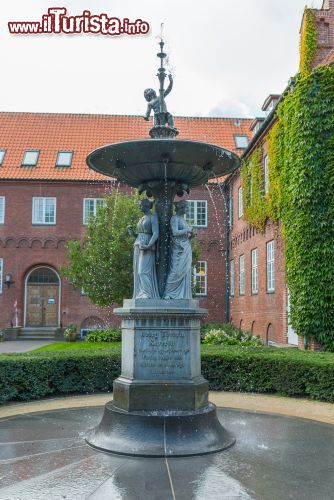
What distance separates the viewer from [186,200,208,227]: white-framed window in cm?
3045

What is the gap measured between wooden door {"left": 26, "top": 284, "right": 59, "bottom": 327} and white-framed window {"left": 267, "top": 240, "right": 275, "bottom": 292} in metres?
14.1

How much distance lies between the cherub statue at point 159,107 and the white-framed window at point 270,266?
515 inches

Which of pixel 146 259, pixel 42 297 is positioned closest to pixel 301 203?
pixel 146 259

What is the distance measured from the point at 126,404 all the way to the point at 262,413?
9.51ft

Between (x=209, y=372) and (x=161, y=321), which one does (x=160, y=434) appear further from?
(x=209, y=372)

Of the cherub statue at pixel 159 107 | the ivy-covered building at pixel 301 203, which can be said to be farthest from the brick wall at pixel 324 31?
the cherub statue at pixel 159 107

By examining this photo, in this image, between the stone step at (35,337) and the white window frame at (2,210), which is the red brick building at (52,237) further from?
the stone step at (35,337)

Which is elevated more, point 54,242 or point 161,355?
point 54,242

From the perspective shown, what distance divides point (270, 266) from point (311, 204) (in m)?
5.22

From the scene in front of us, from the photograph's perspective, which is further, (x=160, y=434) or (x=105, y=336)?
(x=105, y=336)

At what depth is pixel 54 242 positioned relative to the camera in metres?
30.2

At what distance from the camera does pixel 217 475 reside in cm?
551

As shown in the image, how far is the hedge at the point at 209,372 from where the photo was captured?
10836 mm

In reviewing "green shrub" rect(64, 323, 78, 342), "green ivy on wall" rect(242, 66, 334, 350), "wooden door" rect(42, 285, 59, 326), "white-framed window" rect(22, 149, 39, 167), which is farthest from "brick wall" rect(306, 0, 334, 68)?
"wooden door" rect(42, 285, 59, 326)
